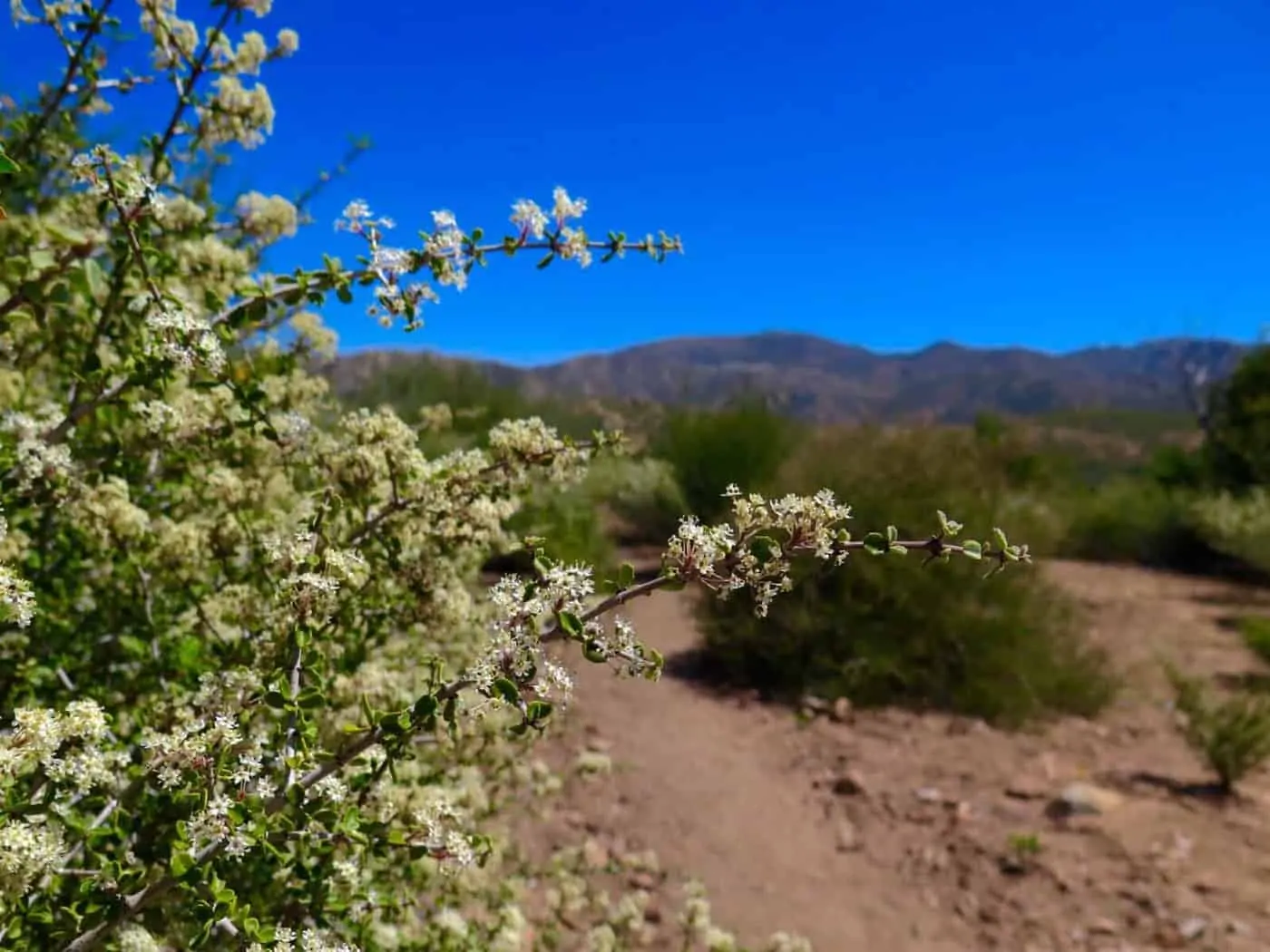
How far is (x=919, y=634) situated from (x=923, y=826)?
222 cm

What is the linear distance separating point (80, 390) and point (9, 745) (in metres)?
1.32

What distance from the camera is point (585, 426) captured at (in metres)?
20.9

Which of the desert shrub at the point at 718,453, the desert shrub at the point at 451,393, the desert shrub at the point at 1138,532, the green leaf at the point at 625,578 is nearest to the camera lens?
the green leaf at the point at 625,578

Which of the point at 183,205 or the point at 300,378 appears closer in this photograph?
the point at 183,205

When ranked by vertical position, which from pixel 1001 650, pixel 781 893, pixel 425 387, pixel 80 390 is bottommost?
pixel 781 893

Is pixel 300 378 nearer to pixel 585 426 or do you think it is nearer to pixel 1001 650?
pixel 1001 650

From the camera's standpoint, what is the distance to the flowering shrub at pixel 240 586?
52.8 inches

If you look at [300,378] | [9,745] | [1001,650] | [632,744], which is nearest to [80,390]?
[300,378]

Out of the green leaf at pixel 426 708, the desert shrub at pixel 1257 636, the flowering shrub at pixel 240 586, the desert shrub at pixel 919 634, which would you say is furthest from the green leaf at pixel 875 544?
the desert shrub at pixel 1257 636

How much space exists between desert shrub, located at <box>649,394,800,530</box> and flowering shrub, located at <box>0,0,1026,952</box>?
11102mm

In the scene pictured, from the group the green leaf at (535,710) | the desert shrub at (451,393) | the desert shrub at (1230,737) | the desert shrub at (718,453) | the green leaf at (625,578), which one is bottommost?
the desert shrub at (1230,737)

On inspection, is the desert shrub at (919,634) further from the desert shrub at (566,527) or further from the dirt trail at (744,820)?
the desert shrub at (566,527)

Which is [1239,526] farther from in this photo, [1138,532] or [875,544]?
[875,544]

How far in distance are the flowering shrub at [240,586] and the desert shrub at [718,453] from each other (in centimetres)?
1110
